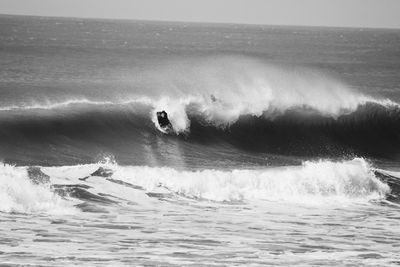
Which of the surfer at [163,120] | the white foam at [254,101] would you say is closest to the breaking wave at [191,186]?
the surfer at [163,120]

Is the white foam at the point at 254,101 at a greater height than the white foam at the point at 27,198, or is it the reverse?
the white foam at the point at 254,101

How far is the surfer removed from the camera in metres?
28.6

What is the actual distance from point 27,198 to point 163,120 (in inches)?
462

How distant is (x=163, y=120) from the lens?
95.7 feet

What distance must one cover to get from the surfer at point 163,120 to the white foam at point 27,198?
1025 cm

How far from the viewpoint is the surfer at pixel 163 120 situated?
28.6 metres

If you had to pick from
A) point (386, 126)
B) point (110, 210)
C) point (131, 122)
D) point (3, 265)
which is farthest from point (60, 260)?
point (386, 126)

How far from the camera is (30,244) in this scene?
1491 centimetres

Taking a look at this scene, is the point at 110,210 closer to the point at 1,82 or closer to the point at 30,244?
the point at 30,244

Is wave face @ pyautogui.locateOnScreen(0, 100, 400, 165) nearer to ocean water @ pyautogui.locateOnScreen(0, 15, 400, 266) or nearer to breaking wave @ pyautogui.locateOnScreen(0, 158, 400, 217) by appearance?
ocean water @ pyautogui.locateOnScreen(0, 15, 400, 266)

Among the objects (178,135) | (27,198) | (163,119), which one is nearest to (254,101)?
(163,119)

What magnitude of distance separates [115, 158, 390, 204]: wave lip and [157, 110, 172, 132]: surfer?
6.83 meters

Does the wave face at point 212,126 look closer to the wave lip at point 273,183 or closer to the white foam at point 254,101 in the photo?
the white foam at point 254,101

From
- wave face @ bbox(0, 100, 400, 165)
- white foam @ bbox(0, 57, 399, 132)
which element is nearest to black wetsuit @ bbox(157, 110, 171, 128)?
white foam @ bbox(0, 57, 399, 132)
